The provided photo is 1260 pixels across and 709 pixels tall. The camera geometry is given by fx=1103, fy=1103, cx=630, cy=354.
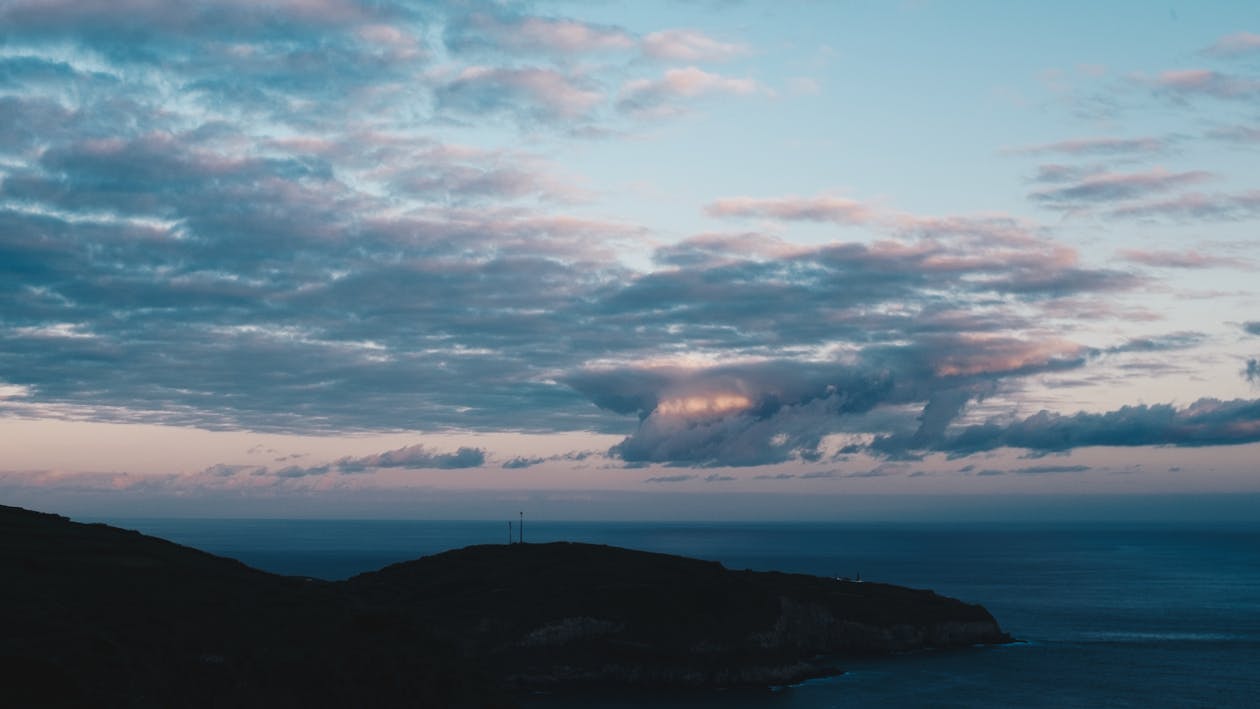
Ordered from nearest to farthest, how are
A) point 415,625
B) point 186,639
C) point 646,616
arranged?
point 186,639, point 415,625, point 646,616

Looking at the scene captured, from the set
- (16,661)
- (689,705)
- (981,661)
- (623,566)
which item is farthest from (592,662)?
(16,661)

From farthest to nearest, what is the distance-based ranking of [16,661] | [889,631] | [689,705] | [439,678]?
1. [889,631]
2. [689,705]
3. [439,678]
4. [16,661]

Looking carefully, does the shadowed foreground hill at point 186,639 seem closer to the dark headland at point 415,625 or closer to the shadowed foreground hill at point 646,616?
the dark headland at point 415,625

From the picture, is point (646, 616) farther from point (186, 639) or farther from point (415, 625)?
point (186, 639)

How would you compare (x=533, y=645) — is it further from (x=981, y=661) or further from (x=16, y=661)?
(x=16, y=661)

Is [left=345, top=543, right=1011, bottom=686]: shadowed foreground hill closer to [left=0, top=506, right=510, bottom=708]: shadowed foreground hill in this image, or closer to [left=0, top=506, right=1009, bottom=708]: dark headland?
[left=0, top=506, right=1009, bottom=708]: dark headland

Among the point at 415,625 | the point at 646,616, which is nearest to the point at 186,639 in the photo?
the point at 415,625

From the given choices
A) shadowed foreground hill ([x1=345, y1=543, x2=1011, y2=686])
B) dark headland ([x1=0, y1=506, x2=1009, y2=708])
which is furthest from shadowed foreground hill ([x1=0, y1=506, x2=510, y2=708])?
shadowed foreground hill ([x1=345, y1=543, x2=1011, y2=686])

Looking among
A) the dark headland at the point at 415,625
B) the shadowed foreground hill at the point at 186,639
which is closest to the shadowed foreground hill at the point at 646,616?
the dark headland at the point at 415,625
